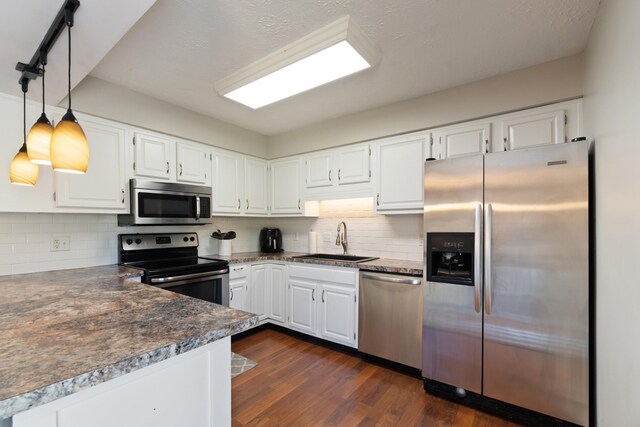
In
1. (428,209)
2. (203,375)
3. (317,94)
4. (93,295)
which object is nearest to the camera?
(203,375)

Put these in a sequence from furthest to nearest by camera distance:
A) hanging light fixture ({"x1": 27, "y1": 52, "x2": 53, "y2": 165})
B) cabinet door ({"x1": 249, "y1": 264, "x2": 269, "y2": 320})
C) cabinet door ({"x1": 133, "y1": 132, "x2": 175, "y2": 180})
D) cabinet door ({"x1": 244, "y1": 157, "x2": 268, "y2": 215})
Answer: cabinet door ({"x1": 244, "y1": 157, "x2": 268, "y2": 215}) → cabinet door ({"x1": 249, "y1": 264, "x2": 269, "y2": 320}) → cabinet door ({"x1": 133, "y1": 132, "x2": 175, "y2": 180}) → hanging light fixture ({"x1": 27, "y1": 52, "x2": 53, "y2": 165})

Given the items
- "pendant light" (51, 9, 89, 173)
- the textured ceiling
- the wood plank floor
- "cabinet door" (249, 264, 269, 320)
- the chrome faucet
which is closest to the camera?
"pendant light" (51, 9, 89, 173)

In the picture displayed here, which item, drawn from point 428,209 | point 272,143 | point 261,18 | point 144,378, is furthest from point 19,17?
point 272,143

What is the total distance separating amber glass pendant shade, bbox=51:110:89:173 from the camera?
1044mm

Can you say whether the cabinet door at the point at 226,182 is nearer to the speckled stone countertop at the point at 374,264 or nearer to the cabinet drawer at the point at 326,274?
the speckled stone countertop at the point at 374,264

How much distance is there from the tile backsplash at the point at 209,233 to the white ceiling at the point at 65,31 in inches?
45.5

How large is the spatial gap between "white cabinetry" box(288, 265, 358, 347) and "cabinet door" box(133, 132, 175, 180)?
5.31 feet

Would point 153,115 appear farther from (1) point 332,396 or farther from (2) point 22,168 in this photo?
(1) point 332,396

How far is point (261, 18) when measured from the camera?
164cm

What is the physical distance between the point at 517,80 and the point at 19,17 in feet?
9.73

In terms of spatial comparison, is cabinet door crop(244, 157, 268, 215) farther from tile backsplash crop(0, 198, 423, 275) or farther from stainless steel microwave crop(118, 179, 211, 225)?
stainless steel microwave crop(118, 179, 211, 225)

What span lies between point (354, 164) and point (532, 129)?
5.05 ft

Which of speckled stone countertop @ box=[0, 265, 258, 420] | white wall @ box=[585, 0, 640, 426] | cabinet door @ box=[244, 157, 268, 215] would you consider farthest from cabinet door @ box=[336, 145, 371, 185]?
speckled stone countertop @ box=[0, 265, 258, 420]

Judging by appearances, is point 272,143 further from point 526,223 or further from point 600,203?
point 600,203
